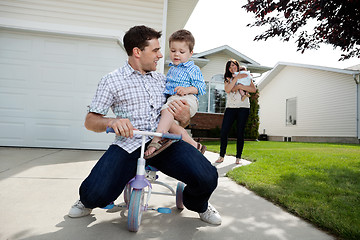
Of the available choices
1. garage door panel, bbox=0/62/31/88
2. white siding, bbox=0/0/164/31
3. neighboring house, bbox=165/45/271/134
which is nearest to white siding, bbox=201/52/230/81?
neighboring house, bbox=165/45/271/134

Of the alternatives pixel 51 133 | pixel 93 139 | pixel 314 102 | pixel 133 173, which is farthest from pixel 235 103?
pixel 314 102

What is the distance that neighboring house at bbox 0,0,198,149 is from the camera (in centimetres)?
654

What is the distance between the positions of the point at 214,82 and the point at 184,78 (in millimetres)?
13384

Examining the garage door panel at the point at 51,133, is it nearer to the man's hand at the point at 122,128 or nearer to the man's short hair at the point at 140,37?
the man's short hair at the point at 140,37

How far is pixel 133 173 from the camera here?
2.04 meters

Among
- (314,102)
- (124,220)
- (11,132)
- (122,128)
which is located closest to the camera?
(122,128)

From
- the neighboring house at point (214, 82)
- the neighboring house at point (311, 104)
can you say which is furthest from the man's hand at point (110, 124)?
the neighboring house at point (311, 104)

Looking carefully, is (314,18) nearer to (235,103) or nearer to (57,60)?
(235,103)

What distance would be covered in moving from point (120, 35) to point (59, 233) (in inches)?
224

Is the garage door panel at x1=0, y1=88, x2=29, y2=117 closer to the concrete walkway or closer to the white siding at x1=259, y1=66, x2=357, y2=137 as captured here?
the concrete walkway

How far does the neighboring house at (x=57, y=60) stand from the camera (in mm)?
6539

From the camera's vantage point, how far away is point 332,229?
203 cm

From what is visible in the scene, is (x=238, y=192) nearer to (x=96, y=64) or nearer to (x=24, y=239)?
(x=24, y=239)

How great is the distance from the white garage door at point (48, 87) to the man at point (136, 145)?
15.7 feet
